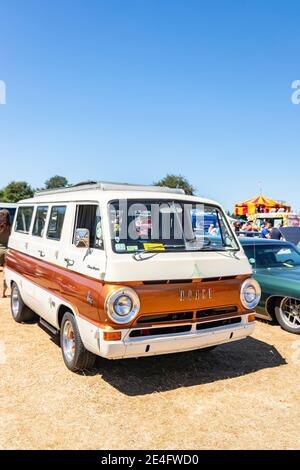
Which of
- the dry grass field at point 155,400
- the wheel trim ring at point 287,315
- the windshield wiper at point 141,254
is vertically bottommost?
the dry grass field at point 155,400

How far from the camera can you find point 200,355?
5258mm

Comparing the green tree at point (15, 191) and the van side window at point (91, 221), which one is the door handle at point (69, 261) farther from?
the green tree at point (15, 191)

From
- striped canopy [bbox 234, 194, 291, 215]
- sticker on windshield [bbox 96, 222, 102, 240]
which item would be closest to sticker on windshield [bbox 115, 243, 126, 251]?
sticker on windshield [bbox 96, 222, 102, 240]

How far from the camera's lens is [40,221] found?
583 centimetres

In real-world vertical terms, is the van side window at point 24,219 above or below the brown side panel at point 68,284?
above

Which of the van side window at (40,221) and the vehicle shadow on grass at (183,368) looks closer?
the vehicle shadow on grass at (183,368)

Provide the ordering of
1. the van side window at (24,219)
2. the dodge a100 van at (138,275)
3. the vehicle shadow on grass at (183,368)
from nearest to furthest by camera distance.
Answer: the dodge a100 van at (138,275), the vehicle shadow on grass at (183,368), the van side window at (24,219)

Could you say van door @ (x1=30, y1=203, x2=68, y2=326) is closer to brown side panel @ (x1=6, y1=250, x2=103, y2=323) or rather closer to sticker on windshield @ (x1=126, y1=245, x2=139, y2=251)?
brown side panel @ (x1=6, y1=250, x2=103, y2=323)

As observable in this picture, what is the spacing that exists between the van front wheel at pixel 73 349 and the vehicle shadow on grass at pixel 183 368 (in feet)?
0.78

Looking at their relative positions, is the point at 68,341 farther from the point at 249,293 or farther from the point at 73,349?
the point at 249,293

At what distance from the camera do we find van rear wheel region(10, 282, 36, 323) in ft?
21.6

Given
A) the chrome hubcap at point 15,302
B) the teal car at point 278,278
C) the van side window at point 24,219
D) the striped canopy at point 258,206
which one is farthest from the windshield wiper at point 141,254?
the striped canopy at point 258,206

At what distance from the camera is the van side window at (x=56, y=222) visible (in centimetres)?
505
